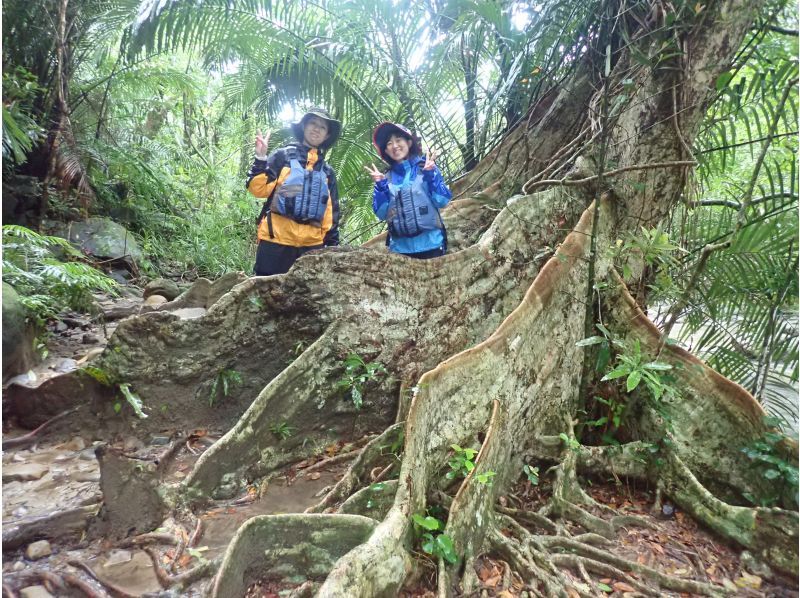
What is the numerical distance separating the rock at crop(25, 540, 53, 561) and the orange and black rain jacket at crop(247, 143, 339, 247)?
97.2 inches

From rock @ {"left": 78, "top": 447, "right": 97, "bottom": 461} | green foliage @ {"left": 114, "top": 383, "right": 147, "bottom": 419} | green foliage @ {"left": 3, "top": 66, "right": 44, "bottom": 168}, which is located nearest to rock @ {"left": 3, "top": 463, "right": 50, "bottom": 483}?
rock @ {"left": 78, "top": 447, "right": 97, "bottom": 461}

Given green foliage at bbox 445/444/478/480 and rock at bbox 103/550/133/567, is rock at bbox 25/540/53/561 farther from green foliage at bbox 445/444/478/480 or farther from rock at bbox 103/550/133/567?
green foliage at bbox 445/444/478/480

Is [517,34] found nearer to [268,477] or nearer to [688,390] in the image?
[688,390]

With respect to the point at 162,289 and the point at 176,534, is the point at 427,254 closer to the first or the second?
the point at 176,534

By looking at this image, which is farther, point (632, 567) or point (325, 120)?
point (325, 120)

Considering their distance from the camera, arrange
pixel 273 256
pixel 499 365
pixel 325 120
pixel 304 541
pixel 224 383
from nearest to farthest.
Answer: pixel 304 541, pixel 499 365, pixel 224 383, pixel 325 120, pixel 273 256

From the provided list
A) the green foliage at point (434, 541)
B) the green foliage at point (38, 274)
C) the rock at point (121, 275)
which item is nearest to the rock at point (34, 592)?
the green foliage at point (434, 541)

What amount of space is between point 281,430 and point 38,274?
2.84 metres

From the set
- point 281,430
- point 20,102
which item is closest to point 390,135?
point 281,430

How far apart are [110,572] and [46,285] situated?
3186mm

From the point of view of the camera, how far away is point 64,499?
264 centimetres

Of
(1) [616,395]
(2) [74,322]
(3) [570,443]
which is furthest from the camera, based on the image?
(2) [74,322]

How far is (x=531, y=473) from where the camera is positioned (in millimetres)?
3104

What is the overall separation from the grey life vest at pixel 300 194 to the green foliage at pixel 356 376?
1.25 meters
